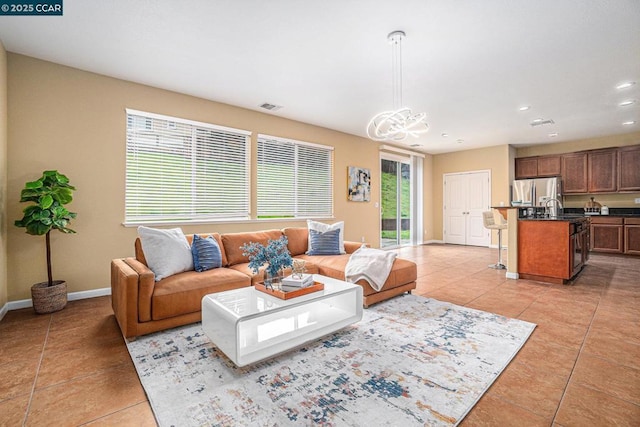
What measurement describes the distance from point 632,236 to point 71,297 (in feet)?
32.8

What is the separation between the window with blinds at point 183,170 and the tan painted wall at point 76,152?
5.5 inches

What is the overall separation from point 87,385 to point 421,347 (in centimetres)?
229

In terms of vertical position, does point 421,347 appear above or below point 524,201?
below

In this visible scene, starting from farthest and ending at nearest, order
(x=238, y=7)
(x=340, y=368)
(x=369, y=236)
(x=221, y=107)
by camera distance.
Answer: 1. (x=369, y=236)
2. (x=221, y=107)
3. (x=238, y=7)
4. (x=340, y=368)

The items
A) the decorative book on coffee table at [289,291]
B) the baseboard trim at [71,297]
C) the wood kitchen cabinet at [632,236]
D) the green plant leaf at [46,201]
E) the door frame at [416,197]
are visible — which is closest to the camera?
the decorative book on coffee table at [289,291]

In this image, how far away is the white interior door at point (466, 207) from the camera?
26.7ft

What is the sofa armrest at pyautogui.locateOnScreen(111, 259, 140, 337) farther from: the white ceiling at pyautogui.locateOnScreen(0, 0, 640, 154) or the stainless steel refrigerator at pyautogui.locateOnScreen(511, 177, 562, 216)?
the stainless steel refrigerator at pyautogui.locateOnScreen(511, 177, 562, 216)

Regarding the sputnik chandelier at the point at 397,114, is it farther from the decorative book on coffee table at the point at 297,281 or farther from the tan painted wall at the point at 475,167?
the tan painted wall at the point at 475,167

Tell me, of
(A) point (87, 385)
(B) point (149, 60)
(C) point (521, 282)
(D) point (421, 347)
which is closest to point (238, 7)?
(B) point (149, 60)

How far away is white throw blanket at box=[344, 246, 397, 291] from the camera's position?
3.11 metres

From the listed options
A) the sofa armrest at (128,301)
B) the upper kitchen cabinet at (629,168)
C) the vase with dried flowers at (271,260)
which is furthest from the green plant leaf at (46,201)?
the upper kitchen cabinet at (629,168)

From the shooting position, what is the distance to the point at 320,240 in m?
4.07

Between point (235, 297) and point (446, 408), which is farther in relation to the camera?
point (235, 297)

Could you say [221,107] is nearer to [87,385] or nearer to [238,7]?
[238,7]
